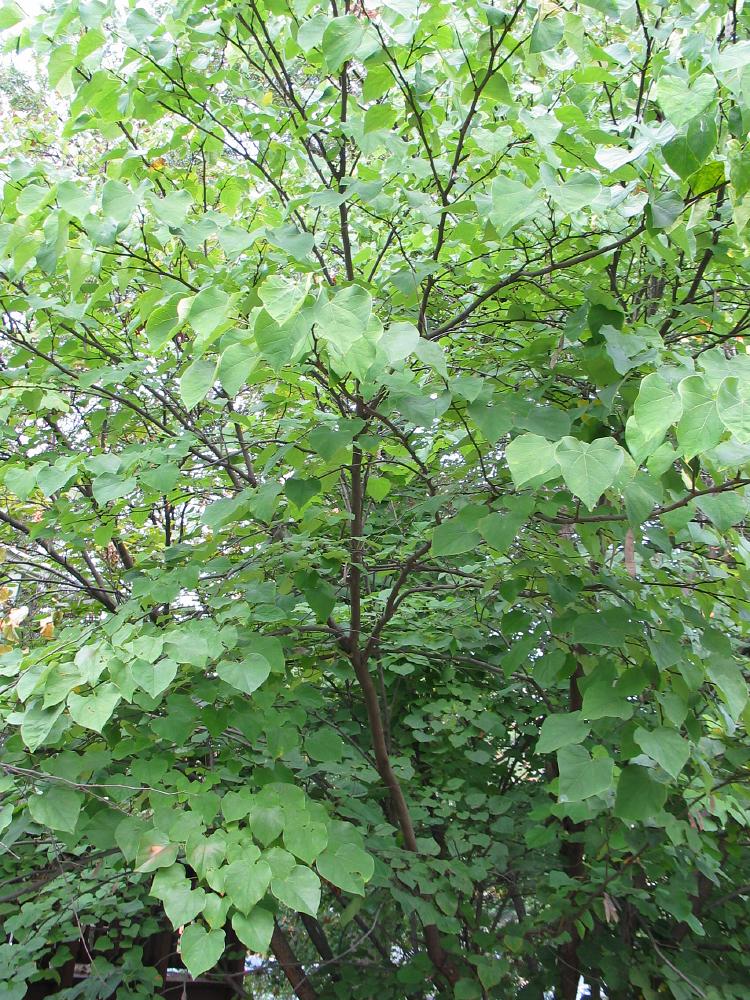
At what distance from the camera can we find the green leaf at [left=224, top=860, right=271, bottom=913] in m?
1.24

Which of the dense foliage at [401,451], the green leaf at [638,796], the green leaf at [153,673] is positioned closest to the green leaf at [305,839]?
the dense foliage at [401,451]

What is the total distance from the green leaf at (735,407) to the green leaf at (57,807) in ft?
3.91

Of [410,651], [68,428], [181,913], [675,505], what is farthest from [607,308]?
[68,428]

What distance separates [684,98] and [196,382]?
708mm

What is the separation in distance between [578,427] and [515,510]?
46 centimetres

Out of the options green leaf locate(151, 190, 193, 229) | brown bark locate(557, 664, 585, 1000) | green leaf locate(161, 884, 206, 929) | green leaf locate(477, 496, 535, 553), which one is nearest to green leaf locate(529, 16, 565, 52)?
green leaf locate(151, 190, 193, 229)

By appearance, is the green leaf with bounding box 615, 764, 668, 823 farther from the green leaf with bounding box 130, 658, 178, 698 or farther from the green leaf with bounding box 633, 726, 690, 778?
the green leaf with bounding box 130, 658, 178, 698

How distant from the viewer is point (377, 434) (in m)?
1.68

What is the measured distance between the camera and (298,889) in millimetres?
1267

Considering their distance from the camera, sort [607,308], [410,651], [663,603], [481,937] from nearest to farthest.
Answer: [607,308] < [663,603] < [481,937] < [410,651]

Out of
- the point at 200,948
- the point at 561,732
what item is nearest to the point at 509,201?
the point at 561,732

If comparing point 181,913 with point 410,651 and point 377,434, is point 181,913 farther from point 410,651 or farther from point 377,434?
point 410,651

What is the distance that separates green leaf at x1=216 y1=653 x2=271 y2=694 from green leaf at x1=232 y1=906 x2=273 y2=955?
355 millimetres

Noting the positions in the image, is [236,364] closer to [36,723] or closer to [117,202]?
[117,202]
